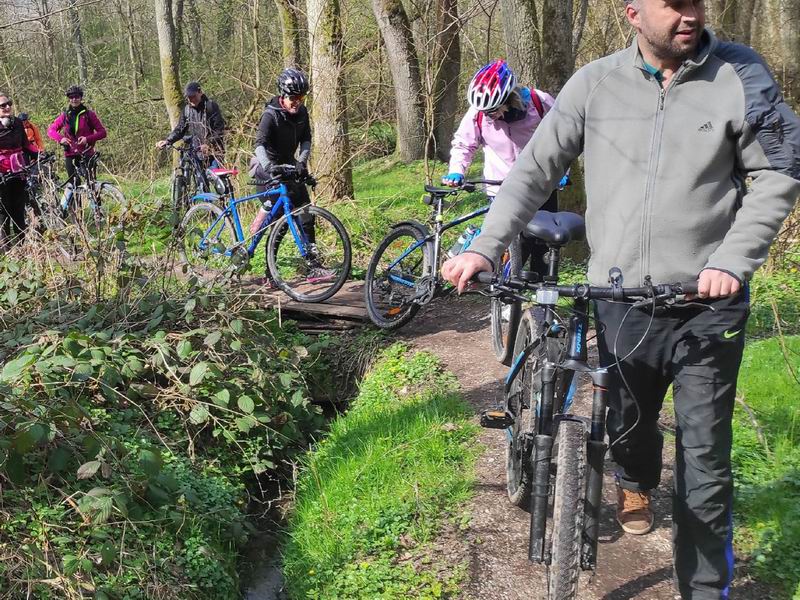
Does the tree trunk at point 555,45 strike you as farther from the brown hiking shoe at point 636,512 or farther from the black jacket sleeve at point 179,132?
the black jacket sleeve at point 179,132

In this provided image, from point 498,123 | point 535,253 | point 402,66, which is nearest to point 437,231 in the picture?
point 535,253

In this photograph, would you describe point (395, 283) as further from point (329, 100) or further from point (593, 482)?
point (329, 100)

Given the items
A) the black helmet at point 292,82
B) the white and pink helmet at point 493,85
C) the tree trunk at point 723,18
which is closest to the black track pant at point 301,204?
the black helmet at point 292,82

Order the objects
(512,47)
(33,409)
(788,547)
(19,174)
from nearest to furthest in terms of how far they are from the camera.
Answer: (788,547) → (33,409) → (512,47) → (19,174)

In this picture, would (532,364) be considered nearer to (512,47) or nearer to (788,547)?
(788,547)

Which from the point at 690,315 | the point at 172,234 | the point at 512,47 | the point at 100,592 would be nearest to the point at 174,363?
the point at 172,234

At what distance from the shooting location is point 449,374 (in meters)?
5.67

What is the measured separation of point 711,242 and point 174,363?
3857 mm

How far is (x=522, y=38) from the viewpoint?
22.6ft

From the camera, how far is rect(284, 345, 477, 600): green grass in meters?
3.55

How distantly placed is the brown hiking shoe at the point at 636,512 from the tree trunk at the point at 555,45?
15.4ft

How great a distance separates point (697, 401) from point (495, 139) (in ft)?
10.1

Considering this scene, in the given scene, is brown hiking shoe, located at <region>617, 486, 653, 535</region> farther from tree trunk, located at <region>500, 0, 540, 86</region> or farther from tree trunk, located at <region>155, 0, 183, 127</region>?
→ tree trunk, located at <region>155, 0, 183, 127</region>

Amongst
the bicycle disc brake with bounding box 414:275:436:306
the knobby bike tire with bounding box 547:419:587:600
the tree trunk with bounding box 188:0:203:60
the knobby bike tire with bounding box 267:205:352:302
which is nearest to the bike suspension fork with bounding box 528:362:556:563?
the knobby bike tire with bounding box 547:419:587:600
